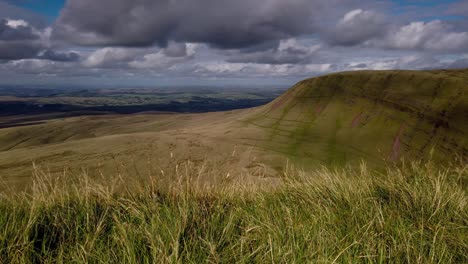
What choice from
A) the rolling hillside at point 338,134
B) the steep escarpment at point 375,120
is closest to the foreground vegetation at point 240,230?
the rolling hillside at point 338,134

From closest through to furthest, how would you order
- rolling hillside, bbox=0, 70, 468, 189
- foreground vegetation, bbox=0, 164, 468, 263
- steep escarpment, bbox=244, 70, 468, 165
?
1. foreground vegetation, bbox=0, 164, 468, 263
2. rolling hillside, bbox=0, 70, 468, 189
3. steep escarpment, bbox=244, 70, 468, 165

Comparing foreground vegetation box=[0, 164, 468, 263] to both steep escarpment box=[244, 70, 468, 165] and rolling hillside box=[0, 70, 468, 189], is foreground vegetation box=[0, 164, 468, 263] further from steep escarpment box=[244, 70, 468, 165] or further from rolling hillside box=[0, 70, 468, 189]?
steep escarpment box=[244, 70, 468, 165]

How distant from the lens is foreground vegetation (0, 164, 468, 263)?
127 inches

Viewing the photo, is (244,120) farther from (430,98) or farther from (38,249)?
(38,249)

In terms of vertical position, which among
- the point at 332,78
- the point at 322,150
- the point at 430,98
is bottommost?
the point at 322,150

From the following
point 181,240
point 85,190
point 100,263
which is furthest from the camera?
point 85,190

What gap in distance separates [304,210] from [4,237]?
4.43 meters

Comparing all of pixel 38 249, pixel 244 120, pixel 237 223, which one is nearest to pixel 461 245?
pixel 237 223

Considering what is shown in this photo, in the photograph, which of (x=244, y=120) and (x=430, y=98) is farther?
(x=244, y=120)

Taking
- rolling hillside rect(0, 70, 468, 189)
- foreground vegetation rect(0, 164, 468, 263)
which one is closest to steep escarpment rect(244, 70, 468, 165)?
rolling hillside rect(0, 70, 468, 189)

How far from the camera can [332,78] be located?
3553 inches

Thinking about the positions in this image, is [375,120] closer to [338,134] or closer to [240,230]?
A: [338,134]

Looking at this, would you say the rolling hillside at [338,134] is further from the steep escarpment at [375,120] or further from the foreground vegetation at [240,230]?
the foreground vegetation at [240,230]

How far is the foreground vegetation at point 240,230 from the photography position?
127 inches
